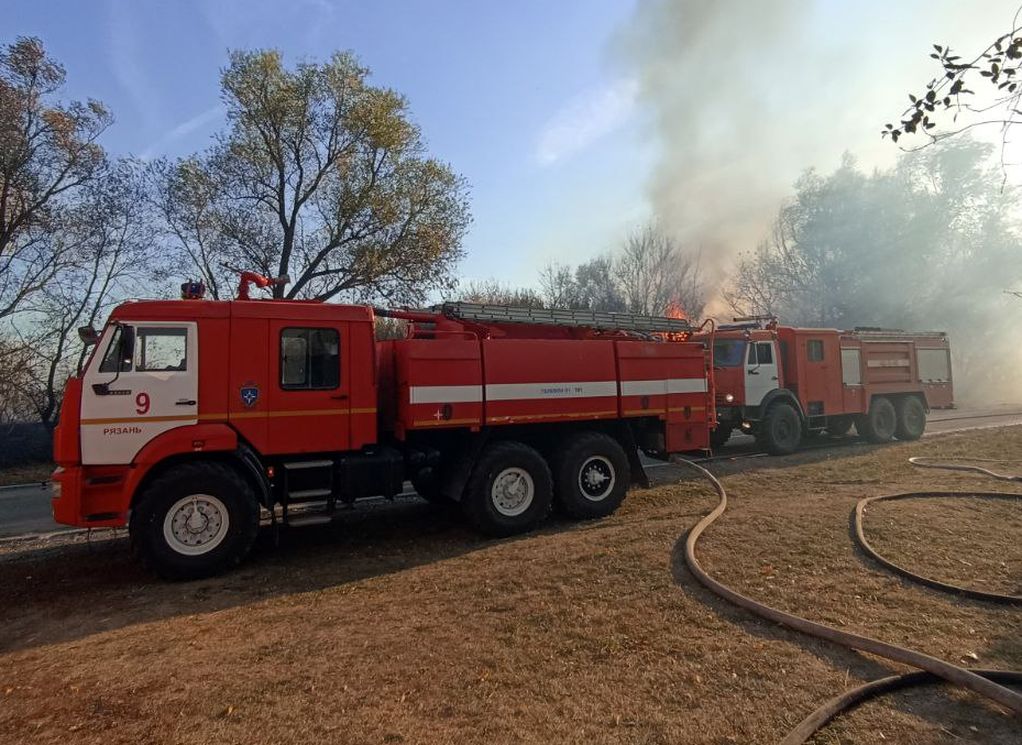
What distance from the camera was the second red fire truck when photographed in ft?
20.2

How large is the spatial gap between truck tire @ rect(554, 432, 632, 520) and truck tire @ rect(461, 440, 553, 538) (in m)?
0.27

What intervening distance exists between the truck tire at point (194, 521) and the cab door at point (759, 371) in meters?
10.9

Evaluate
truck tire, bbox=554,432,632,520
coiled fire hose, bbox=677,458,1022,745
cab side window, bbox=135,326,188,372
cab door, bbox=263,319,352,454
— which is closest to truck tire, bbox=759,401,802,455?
truck tire, bbox=554,432,632,520

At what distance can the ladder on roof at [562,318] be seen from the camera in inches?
315

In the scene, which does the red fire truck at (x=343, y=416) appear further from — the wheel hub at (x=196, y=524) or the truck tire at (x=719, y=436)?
the truck tire at (x=719, y=436)

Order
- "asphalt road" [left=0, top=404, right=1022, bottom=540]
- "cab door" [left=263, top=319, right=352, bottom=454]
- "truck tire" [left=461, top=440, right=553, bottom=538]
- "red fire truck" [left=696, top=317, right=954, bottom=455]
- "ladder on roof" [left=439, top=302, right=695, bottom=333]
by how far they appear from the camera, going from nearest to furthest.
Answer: "cab door" [left=263, top=319, right=352, bottom=454] → "truck tire" [left=461, top=440, right=553, bottom=538] → "ladder on roof" [left=439, top=302, right=695, bottom=333] → "asphalt road" [left=0, top=404, right=1022, bottom=540] → "red fire truck" [left=696, top=317, right=954, bottom=455]

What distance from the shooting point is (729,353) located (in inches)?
555

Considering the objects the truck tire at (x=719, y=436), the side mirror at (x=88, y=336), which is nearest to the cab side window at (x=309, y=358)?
the side mirror at (x=88, y=336)

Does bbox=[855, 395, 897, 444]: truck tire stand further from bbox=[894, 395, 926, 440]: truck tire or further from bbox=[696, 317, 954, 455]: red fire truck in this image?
bbox=[894, 395, 926, 440]: truck tire

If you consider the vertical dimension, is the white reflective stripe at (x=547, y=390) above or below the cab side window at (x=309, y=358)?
below

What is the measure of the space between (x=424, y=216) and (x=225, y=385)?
1447 centimetres

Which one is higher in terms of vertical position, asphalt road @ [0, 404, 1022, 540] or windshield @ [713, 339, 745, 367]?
windshield @ [713, 339, 745, 367]

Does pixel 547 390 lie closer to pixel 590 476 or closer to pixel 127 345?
pixel 590 476

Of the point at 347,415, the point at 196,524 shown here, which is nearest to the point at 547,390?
the point at 347,415
